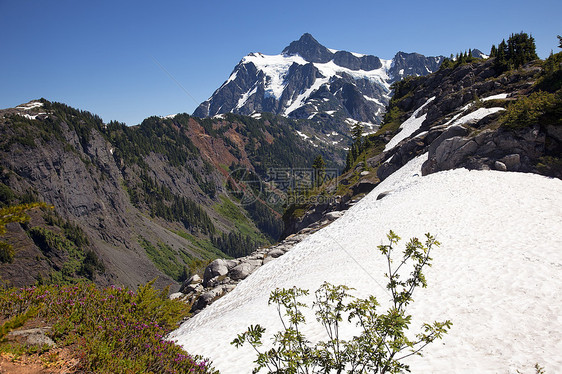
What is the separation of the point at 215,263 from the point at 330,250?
13.7m

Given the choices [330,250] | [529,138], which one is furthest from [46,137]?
[529,138]

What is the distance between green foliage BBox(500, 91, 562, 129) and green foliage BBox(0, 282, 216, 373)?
3204 centimetres

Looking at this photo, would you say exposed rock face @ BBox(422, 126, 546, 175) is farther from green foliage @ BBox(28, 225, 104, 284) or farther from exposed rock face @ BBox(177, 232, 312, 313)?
green foliage @ BBox(28, 225, 104, 284)

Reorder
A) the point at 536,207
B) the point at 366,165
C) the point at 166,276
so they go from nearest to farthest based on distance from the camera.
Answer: the point at 536,207, the point at 366,165, the point at 166,276

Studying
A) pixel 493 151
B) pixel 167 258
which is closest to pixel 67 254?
pixel 167 258

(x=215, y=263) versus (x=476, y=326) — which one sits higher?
(x=215, y=263)

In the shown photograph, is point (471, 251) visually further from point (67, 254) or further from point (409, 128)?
point (67, 254)

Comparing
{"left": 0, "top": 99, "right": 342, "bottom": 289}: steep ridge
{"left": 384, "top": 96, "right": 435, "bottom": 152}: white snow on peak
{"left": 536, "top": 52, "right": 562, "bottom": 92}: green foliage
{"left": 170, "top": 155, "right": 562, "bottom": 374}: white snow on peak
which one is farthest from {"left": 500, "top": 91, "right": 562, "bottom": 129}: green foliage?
{"left": 0, "top": 99, "right": 342, "bottom": 289}: steep ridge

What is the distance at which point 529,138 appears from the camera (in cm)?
2511

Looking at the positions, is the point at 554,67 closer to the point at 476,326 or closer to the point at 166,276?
the point at 476,326

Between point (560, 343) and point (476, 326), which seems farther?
point (476, 326)

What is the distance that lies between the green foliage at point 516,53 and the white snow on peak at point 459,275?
43682mm

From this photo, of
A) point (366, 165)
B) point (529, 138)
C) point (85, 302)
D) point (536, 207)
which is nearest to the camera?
point (85, 302)

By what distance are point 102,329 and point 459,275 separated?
1509 cm
